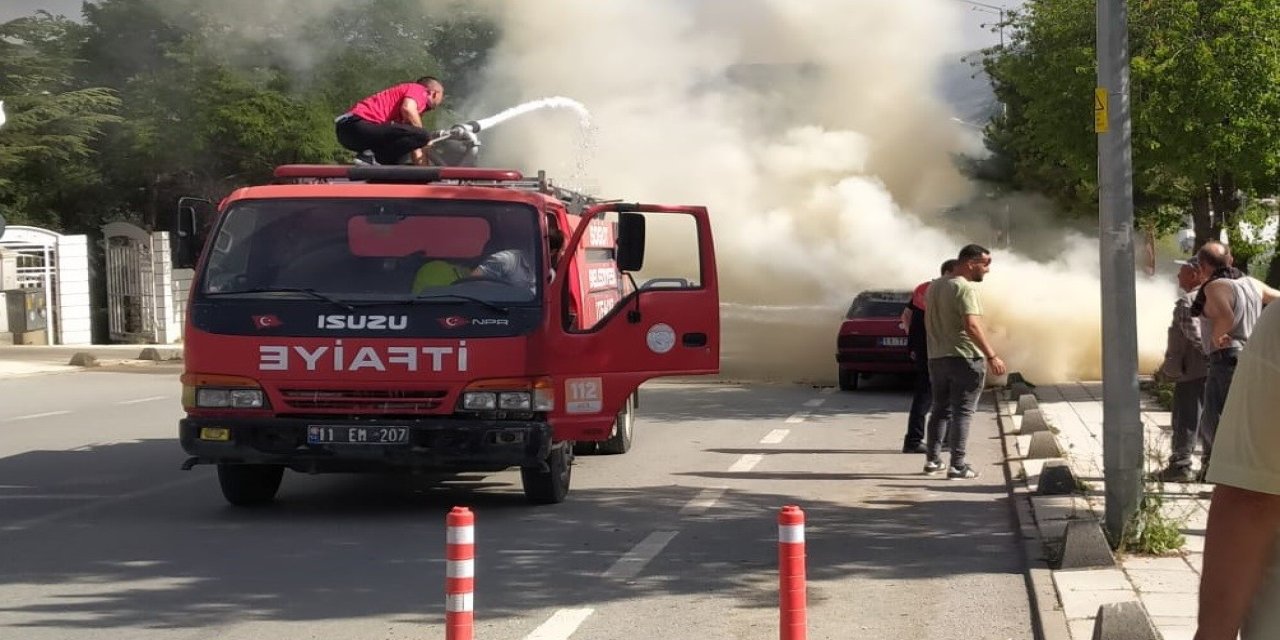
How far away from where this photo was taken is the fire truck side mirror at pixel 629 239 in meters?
11.0

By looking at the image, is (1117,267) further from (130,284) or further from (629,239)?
(130,284)

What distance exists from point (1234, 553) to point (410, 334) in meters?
7.21

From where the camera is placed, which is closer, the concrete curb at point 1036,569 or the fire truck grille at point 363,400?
the concrete curb at point 1036,569

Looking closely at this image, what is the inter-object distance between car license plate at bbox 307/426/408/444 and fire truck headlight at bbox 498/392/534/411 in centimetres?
61

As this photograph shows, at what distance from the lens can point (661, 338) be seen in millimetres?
11094

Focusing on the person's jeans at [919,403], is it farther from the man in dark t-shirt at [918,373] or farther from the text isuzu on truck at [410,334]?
the text isuzu on truck at [410,334]

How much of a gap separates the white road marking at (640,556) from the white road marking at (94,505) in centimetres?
380

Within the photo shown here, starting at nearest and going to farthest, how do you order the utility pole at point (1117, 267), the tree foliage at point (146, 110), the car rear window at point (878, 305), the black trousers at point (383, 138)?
1. the utility pole at point (1117, 267)
2. the black trousers at point (383, 138)
3. the car rear window at point (878, 305)
4. the tree foliage at point (146, 110)

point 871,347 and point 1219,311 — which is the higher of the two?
point 1219,311

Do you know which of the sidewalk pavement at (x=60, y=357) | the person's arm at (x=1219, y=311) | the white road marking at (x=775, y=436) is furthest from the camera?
the sidewalk pavement at (x=60, y=357)

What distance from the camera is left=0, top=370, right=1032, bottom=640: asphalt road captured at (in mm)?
7730

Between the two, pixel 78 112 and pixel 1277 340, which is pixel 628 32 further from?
pixel 1277 340

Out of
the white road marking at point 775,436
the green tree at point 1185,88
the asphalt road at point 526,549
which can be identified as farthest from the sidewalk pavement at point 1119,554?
the green tree at point 1185,88

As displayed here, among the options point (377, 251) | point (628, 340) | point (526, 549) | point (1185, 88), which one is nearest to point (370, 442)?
point (377, 251)
